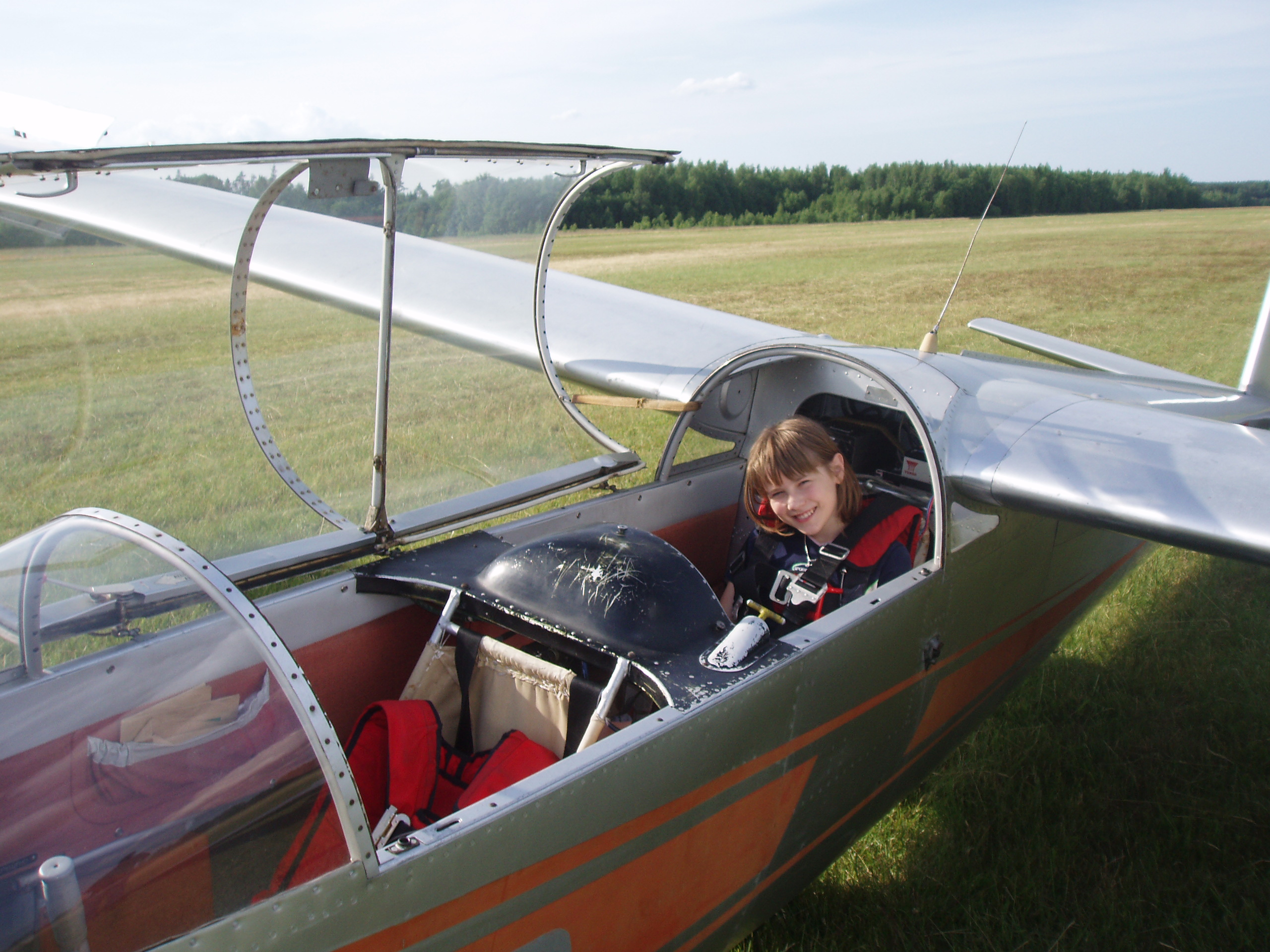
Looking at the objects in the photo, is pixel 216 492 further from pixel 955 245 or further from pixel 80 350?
pixel 955 245

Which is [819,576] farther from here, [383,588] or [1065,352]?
[1065,352]

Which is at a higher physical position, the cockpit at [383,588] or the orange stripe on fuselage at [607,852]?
the cockpit at [383,588]

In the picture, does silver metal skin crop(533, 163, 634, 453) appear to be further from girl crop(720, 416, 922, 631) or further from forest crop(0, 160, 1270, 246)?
forest crop(0, 160, 1270, 246)

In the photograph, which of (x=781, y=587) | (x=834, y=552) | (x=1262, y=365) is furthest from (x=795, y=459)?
(x=1262, y=365)

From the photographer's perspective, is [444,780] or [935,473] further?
[935,473]

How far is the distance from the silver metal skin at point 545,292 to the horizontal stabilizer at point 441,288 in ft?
0.14

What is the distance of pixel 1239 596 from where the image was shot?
4609 mm

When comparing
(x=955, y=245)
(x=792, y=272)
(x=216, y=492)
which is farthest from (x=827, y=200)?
(x=216, y=492)

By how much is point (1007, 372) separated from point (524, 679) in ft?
7.72

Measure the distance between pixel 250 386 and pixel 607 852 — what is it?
1749mm

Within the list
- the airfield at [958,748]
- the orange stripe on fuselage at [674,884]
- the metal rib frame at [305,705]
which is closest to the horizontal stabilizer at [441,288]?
the airfield at [958,748]

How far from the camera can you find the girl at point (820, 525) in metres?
2.51

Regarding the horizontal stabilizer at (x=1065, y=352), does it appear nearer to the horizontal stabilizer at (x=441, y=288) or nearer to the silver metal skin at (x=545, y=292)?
the horizontal stabilizer at (x=441, y=288)

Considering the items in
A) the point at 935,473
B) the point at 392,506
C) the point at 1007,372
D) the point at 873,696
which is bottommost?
the point at 873,696
